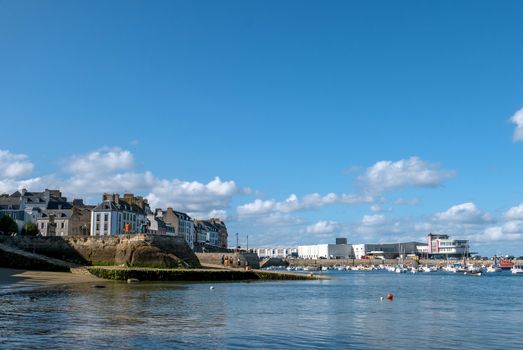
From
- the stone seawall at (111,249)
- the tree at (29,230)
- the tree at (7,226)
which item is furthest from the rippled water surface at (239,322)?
the tree at (29,230)

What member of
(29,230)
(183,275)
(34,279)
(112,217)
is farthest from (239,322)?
(112,217)

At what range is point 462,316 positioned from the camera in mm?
38062

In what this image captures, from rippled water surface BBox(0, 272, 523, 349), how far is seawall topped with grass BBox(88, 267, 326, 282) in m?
18.5

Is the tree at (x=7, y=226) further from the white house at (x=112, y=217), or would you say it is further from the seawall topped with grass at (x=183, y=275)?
the seawall topped with grass at (x=183, y=275)

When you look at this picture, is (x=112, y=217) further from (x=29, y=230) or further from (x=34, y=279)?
(x=34, y=279)

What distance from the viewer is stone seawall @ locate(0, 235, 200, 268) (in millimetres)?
77312

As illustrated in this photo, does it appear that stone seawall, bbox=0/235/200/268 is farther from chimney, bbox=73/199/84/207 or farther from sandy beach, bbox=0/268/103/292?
chimney, bbox=73/199/84/207

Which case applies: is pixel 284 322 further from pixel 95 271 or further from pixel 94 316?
pixel 95 271

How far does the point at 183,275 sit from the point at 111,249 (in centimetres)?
1340

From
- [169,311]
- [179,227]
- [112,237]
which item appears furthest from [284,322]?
[179,227]

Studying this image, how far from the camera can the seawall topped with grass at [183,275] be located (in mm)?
66875

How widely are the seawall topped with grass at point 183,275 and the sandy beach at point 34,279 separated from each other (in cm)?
167

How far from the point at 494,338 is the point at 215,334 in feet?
46.3

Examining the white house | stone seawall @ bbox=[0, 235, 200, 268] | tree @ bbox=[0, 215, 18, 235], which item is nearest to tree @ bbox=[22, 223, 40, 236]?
tree @ bbox=[0, 215, 18, 235]
